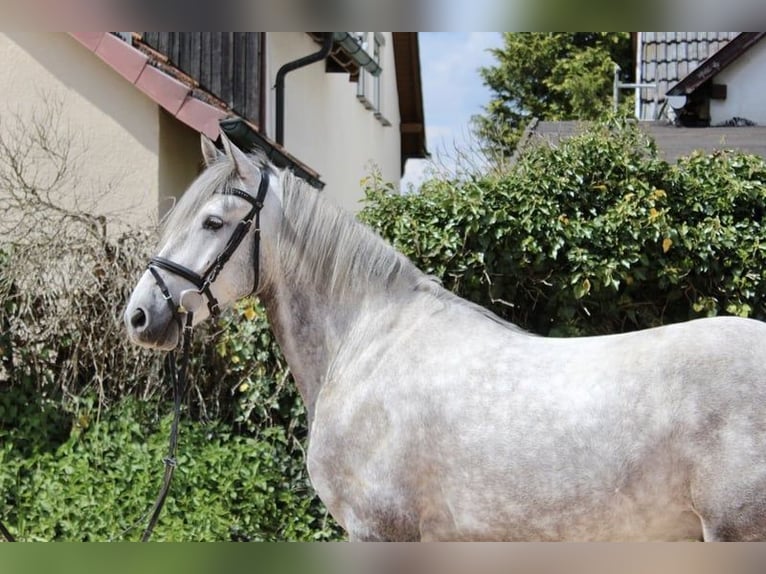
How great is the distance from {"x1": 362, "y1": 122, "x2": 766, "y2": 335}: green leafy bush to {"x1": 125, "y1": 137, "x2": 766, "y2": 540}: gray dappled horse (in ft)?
6.69

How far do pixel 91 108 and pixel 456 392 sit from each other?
6.85 m

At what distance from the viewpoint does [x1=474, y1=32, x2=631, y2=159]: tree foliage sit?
22812mm

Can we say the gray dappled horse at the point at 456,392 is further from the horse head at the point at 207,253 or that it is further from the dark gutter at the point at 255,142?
the dark gutter at the point at 255,142

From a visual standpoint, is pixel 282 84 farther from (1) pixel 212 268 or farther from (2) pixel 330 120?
(1) pixel 212 268

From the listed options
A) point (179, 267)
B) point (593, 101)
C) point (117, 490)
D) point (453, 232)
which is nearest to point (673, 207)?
point (453, 232)

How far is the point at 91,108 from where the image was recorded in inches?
347

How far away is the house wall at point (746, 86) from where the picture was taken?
1195 centimetres

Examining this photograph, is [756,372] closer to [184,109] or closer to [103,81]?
[184,109]

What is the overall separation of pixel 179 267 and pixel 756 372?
1911 millimetres

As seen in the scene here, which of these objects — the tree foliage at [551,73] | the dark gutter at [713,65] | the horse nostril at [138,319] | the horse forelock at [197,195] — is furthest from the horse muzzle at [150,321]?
the tree foliage at [551,73]

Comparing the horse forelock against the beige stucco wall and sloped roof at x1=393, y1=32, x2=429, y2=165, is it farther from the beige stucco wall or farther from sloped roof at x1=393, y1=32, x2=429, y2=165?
sloped roof at x1=393, y1=32, x2=429, y2=165

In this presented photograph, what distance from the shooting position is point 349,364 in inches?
132

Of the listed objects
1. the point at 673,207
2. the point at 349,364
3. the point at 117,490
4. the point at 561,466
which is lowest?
the point at 117,490

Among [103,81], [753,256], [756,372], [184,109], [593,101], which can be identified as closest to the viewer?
[756,372]
